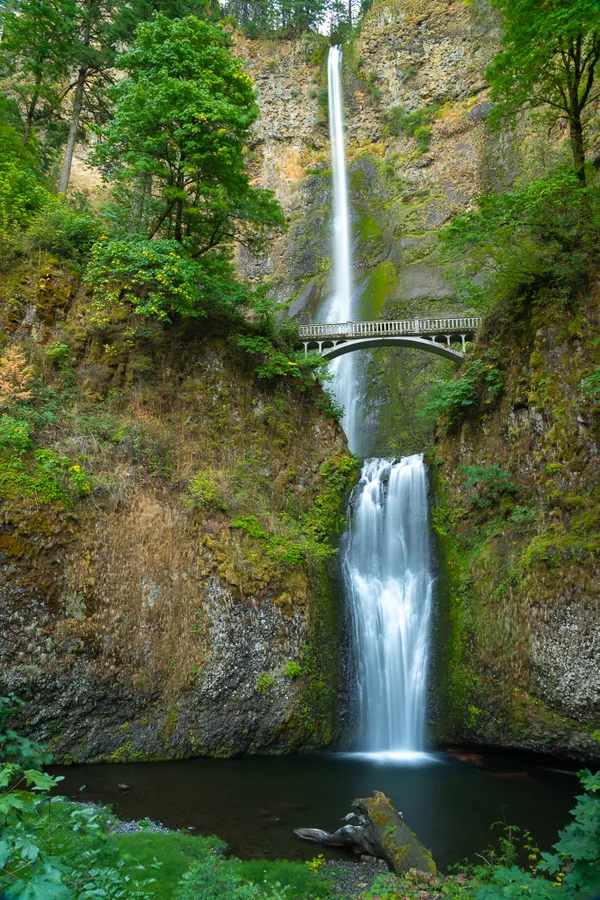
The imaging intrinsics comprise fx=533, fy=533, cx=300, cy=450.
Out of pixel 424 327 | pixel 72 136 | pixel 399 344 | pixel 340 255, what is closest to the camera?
pixel 72 136

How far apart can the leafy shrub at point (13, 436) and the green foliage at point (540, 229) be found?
34.5ft

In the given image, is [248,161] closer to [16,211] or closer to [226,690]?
[16,211]

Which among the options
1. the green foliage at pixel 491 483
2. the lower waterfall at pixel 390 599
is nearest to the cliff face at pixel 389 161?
the lower waterfall at pixel 390 599

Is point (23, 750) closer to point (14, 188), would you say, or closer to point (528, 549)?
point (528, 549)

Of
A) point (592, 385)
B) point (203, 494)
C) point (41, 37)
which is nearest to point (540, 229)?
point (592, 385)

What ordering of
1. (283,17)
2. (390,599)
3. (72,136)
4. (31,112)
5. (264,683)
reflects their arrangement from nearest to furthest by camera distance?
(264,683) → (390,599) → (72,136) → (31,112) → (283,17)

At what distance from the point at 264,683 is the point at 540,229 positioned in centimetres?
1218

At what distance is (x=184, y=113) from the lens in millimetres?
12469

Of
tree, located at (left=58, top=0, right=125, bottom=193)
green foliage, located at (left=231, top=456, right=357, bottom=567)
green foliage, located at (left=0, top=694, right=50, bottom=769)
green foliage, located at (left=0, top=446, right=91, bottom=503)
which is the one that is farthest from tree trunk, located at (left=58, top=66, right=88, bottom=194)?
green foliage, located at (left=0, top=694, right=50, bottom=769)

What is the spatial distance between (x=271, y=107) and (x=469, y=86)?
13.9m

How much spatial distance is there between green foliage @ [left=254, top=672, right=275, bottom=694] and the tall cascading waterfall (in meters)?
2.48

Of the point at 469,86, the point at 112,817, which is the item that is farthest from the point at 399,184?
the point at 112,817

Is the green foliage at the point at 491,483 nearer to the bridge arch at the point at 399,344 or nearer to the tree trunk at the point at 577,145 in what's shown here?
the tree trunk at the point at 577,145

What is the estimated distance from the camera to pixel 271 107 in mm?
38438
